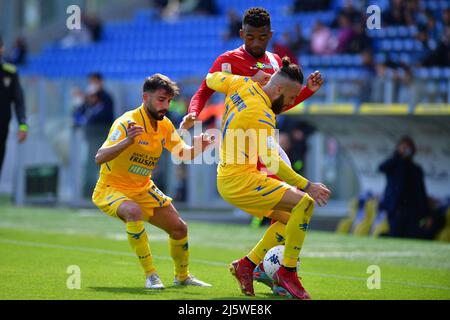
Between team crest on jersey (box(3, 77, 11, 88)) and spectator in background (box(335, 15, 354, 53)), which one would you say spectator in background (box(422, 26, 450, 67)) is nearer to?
spectator in background (box(335, 15, 354, 53))

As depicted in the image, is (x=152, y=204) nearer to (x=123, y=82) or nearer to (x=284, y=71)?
(x=284, y=71)

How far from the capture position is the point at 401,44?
20797mm

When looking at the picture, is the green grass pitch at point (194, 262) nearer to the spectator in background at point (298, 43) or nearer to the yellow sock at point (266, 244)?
the yellow sock at point (266, 244)

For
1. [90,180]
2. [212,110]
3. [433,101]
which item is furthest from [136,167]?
[90,180]

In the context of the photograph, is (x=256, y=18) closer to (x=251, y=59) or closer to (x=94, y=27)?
(x=251, y=59)

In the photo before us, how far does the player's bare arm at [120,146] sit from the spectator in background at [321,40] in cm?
1278

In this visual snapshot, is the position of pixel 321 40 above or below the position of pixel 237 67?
above

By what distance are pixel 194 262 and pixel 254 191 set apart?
3.37m

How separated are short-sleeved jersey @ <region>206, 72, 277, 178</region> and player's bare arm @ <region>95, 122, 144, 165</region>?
735 millimetres

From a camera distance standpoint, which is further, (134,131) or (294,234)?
(134,131)

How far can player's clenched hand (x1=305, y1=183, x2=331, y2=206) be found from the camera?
804 cm

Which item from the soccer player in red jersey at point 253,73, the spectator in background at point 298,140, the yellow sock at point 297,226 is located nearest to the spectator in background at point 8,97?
the soccer player in red jersey at point 253,73

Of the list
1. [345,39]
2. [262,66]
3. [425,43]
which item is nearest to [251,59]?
[262,66]

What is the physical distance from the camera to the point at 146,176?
30.3ft
